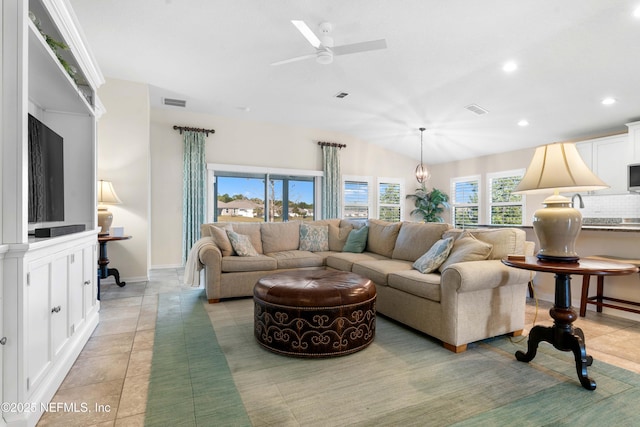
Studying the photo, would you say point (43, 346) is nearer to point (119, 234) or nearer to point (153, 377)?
point (153, 377)

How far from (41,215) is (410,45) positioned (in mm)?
3863

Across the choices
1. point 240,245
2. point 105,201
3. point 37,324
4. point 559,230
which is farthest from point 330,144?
point 37,324

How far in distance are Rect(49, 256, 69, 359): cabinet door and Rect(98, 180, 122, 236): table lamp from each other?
2357 millimetres

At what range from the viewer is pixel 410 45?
147 inches

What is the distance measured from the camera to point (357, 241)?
183 inches

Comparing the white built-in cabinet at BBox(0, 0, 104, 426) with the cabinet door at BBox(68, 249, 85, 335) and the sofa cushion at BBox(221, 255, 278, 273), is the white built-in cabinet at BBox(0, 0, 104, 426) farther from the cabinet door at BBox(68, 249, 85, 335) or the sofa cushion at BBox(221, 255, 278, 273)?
the sofa cushion at BBox(221, 255, 278, 273)

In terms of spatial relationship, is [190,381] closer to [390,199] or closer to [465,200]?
[390,199]

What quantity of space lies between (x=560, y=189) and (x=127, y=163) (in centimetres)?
535

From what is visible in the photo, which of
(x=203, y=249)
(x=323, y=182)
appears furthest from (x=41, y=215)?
(x=323, y=182)

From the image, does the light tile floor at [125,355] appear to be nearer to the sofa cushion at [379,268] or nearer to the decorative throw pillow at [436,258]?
the decorative throw pillow at [436,258]

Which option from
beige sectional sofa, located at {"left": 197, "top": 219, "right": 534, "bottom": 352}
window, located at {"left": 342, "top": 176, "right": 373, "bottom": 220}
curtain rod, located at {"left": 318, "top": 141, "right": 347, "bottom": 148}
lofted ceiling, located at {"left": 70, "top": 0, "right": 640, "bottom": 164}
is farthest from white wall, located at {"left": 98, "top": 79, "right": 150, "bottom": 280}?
window, located at {"left": 342, "top": 176, "right": 373, "bottom": 220}

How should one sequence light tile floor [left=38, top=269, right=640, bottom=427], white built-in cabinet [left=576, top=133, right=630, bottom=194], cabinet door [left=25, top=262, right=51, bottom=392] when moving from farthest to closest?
white built-in cabinet [left=576, top=133, right=630, bottom=194] < light tile floor [left=38, top=269, right=640, bottom=427] < cabinet door [left=25, top=262, right=51, bottom=392]

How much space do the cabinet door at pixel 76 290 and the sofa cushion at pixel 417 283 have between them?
2.58m

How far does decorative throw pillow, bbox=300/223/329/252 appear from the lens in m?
4.91
